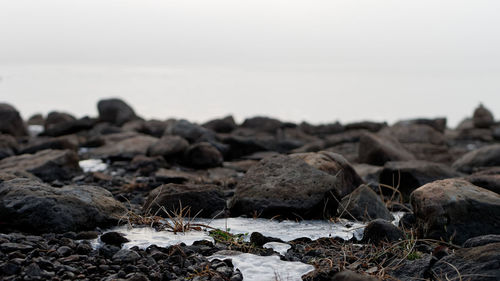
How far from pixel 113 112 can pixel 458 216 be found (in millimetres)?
15017

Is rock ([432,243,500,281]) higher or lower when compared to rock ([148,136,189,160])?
higher

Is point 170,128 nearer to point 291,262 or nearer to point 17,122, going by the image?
point 17,122

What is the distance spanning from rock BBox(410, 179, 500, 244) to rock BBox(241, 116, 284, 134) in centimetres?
1275

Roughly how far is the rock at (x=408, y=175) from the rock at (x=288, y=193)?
2.46 metres

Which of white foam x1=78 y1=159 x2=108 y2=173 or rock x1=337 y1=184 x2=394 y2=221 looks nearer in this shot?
rock x1=337 y1=184 x2=394 y2=221

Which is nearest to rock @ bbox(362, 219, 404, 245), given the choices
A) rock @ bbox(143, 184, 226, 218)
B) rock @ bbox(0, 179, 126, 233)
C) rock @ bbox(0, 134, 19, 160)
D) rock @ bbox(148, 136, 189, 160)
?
rock @ bbox(143, 184, 226, 218)

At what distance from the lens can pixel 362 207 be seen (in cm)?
661

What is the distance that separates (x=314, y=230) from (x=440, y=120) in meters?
15.4

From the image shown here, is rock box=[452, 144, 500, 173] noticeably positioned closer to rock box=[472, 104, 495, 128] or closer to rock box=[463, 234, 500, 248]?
rock box=[463, 234, 500, 248]

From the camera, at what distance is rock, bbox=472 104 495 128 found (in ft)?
74.6

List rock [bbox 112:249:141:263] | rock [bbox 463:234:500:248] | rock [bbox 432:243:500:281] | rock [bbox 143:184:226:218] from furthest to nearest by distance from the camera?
rock [bbox 143:184:226:218] → rock [bbox 463:234:500:248] → rock [bbox 112:249:141:263] → rock [bbox 432:243:500:281]

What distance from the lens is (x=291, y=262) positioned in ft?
15.5

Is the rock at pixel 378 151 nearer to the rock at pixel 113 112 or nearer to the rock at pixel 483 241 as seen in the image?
the rock at pixel 483 241

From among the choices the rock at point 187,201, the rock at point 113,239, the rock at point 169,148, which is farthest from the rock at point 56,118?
the rock at point 113,239
